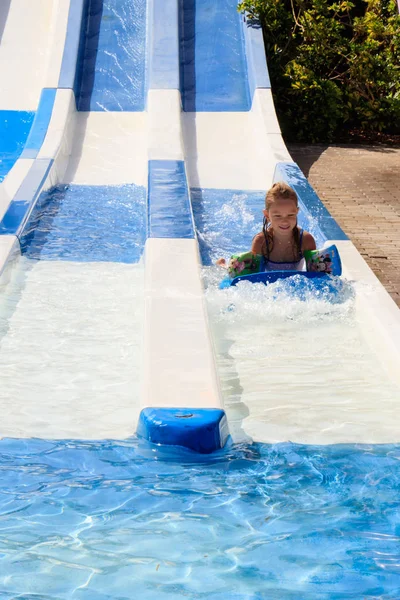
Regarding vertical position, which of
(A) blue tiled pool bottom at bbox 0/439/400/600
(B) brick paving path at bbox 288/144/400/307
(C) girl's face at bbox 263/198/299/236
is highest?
(C) girl's face at bbox 263/198/299/236

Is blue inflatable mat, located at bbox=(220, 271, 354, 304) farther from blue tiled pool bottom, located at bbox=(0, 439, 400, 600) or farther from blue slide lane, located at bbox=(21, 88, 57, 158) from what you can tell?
blue slide lane, located at bbox=(21, 88, 57, 158)

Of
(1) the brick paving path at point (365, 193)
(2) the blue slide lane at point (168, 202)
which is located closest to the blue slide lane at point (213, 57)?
(1) the brick paving path at point (365, 193)

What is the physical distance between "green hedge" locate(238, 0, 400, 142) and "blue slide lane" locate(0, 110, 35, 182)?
2846mm

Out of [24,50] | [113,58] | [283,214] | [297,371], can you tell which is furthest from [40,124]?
[297,371]

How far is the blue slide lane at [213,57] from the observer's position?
27.1 ft

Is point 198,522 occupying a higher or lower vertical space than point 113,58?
lower

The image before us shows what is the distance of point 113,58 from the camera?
877 centimetres

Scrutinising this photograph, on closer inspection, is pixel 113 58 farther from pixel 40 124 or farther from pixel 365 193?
pixel 365 193

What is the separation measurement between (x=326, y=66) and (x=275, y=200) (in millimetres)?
5751

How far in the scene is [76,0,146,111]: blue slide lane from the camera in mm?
8273

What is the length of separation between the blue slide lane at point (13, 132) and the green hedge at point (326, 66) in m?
2.85

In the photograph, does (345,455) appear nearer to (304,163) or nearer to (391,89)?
(304,163)

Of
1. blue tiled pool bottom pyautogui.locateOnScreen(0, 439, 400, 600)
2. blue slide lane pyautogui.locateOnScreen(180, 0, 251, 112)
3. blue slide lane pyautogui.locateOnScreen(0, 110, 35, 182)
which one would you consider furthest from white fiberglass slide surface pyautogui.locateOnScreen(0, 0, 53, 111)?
blue tiled pool bottom pyautogui.locateOnScreen(0, 439, 400, 600)

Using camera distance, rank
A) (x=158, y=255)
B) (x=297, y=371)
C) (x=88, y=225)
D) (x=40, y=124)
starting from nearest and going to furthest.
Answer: (x=297, y=371)
(x=158, y=255)
(x=88, y=225)
(x=40, y=124)
